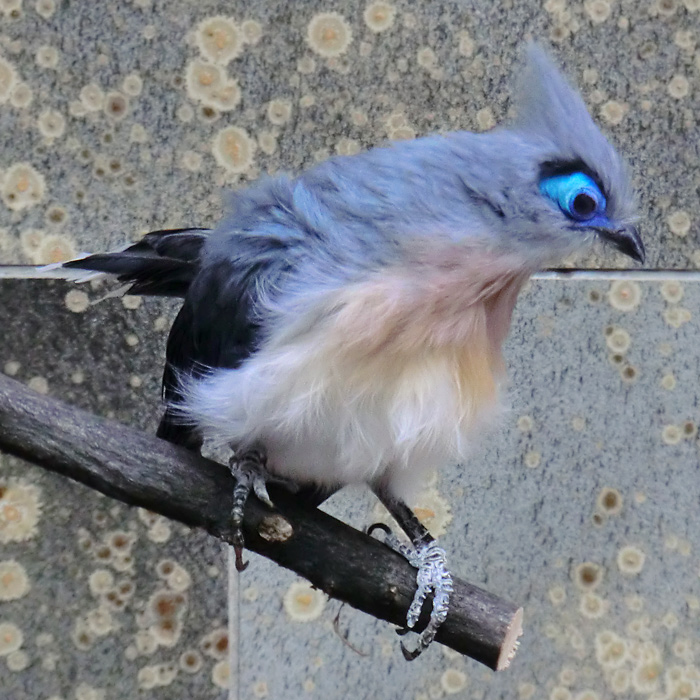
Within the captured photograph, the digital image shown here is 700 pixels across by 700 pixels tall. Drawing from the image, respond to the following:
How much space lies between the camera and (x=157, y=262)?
1.20 metres

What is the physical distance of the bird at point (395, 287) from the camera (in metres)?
0.95

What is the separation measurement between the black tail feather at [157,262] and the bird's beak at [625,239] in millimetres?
588

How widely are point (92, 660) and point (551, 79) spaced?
4.50 feet

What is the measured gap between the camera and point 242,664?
162cm

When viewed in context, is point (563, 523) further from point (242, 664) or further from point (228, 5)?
point (228, 5)

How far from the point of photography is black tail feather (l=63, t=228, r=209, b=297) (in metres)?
1.20

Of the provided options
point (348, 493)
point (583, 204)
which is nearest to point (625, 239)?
point (583, 204)

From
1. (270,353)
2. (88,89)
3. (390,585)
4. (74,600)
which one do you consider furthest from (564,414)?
(88,89)

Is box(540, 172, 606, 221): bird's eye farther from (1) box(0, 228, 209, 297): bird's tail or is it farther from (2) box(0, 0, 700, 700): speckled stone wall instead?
(2) box(0, 0, 700, 700): speckled stone wall

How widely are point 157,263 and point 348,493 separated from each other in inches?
26.6

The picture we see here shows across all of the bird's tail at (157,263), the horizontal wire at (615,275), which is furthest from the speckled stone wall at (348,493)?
the bird's tail at (157,263)

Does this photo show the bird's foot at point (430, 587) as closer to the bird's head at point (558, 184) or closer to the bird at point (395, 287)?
the bird at point (395, 287)

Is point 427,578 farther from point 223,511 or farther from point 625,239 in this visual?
point 625,239

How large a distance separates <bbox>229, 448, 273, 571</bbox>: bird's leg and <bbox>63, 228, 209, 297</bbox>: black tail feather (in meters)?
0.30
